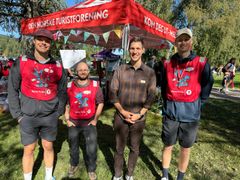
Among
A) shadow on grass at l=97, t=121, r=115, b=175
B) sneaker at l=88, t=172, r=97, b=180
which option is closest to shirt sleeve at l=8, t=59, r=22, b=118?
sneaker at l=88, t=172, r=97, b=180

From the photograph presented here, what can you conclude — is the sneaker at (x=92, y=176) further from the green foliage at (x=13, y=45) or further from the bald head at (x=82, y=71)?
the green foliage at (x=13, y=45)

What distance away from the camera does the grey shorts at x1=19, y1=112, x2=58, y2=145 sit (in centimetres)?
278

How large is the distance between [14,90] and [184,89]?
2.12m

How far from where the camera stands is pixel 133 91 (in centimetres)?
295

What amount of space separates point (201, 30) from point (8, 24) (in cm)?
1900

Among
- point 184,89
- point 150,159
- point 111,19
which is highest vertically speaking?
point 111,19

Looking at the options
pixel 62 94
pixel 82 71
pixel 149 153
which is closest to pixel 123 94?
pixel 82 71

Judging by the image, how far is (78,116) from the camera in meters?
3.30

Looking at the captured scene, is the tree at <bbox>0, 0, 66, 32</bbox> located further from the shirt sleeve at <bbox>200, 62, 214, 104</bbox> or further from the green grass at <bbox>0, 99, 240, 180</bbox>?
the shirt sleeve at <bbox>200, 62, 214, 104</bbox>

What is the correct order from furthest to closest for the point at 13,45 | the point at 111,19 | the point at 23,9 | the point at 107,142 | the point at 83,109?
the point at 13,45 → the point at 23,9 → the point at 107,142 → the point at 111,19 → the point at 83,109

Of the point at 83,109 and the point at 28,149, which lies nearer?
the point at 28,149

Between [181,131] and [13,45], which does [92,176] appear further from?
[13,45]

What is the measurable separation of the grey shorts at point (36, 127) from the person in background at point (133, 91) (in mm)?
835

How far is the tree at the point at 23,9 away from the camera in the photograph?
1246 cm
